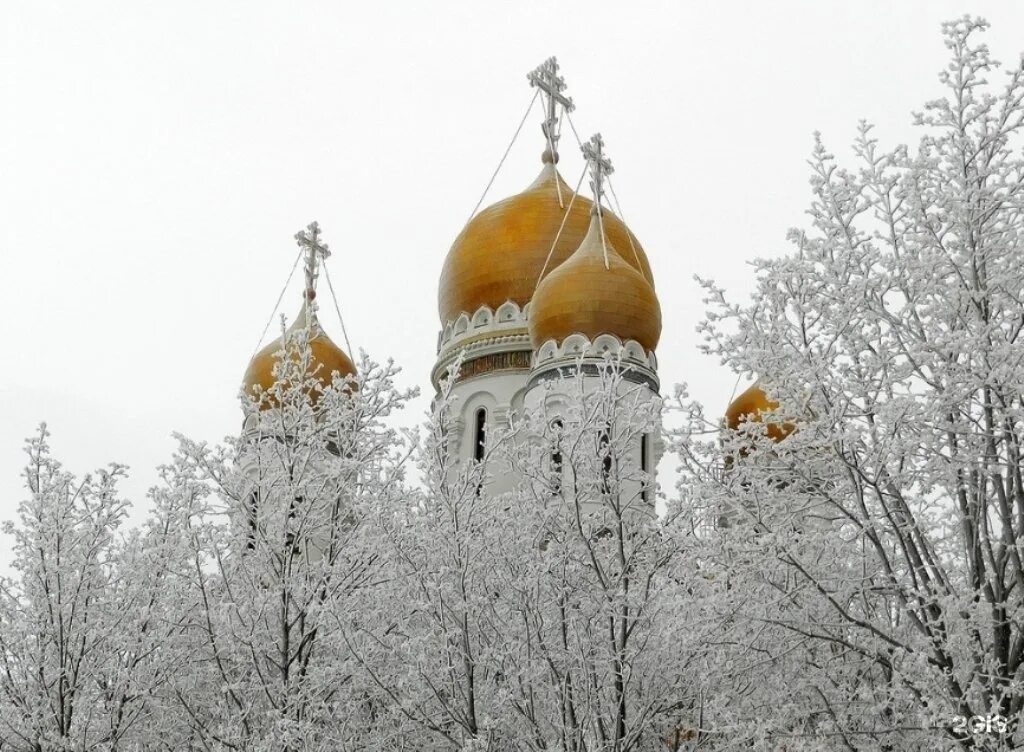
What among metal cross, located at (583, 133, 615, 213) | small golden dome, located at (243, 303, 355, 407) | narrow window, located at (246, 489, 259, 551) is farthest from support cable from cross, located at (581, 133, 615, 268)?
narrow window, located at (246, 489, 259, 551)

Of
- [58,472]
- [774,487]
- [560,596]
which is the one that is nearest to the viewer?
[774,487]

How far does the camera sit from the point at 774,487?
9.64 m

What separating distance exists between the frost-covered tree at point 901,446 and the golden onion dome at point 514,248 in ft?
56.7

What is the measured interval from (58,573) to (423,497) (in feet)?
13.7

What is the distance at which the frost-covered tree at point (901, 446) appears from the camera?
8391 millimetres

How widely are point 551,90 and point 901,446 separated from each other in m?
24.0

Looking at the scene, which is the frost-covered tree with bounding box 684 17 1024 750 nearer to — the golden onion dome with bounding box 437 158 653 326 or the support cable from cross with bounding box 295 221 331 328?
the golden onion dome with bounding box 437 158 653 326

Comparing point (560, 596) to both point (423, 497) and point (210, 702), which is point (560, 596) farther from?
point (210, 702)

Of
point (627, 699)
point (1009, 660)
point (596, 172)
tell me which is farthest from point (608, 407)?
point (596, 172)

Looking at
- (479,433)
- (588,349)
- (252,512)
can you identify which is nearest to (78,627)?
(252,512)

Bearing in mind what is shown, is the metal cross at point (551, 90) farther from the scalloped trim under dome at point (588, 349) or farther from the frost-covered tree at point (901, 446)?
the frost-covered tree at point (901, 446)

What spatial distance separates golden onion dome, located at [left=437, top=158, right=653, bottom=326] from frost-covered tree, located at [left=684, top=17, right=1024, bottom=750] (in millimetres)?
17295

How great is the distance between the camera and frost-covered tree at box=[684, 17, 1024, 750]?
27.5 feet

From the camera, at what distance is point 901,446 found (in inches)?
339
